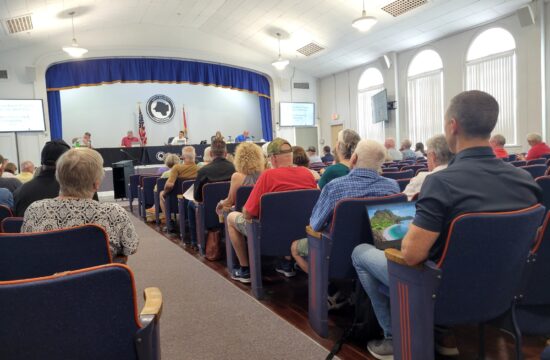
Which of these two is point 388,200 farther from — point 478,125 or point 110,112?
point 110,112

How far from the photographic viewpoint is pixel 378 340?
2.03 meters

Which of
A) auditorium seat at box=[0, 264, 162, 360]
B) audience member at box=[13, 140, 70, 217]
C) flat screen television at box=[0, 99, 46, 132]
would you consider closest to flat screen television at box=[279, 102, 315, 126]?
flat screen television at box=[0, 99, 46, 132]

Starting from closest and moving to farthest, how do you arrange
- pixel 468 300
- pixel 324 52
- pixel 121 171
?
pixel 468 300 → pixel 121 171 → pixel 324 52

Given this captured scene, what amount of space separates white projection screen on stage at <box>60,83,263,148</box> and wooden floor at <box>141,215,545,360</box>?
428 inches

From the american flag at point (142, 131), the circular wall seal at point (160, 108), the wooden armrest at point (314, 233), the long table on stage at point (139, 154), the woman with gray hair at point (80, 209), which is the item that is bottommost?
the wooden armrest at point (314, 233)

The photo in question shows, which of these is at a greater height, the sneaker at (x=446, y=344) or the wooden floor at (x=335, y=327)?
the sneaker at (x=446, y=344)

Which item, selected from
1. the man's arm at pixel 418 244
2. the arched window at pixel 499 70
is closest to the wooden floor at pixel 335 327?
the man's arm at pixel 418 244

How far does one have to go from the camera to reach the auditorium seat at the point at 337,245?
1922mm

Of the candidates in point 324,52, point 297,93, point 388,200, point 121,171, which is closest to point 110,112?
point 121,171

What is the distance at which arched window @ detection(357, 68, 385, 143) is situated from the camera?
38.1ft

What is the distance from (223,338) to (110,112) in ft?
40.0

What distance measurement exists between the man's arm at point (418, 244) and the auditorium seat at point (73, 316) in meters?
0.89

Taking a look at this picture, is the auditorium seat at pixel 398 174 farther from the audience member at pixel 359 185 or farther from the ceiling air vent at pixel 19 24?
the ceiling air vent at pixel 19 24

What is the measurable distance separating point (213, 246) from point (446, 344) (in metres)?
2.40
